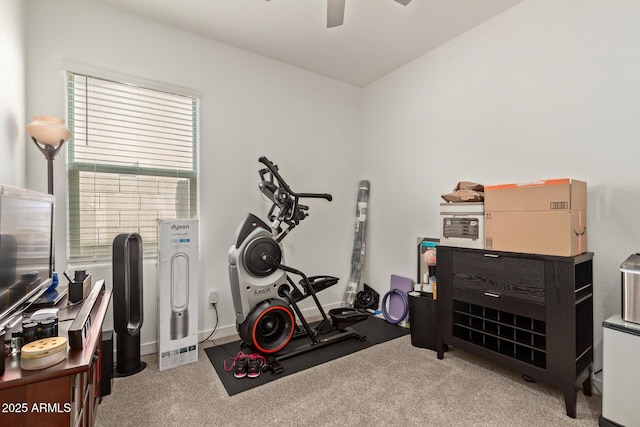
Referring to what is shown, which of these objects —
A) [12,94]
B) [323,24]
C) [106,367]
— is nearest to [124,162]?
[12,94]

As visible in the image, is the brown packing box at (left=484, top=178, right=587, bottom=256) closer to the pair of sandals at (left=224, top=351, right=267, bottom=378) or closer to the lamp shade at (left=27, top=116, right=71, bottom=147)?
the pair of sandals at (left=224, top=351, right=267, bottom=378)

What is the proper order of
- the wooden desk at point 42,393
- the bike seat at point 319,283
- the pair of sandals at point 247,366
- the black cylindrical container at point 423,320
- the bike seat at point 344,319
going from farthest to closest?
the bike seat at point 344,319 < the bike seat at point 319,283 < the black cylindrical container at point 423,320 < the pair of sandals at point 247,366 < the wooden desk at point 42,393

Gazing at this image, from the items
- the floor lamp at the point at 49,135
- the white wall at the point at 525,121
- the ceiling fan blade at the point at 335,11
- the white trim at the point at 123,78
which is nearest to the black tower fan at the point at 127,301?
the floor lamp at the point at 49,135

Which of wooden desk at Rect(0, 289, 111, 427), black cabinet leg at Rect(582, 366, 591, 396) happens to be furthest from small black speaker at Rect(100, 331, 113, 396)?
black cabinet leg at Rect(582, 366, 591, 396)

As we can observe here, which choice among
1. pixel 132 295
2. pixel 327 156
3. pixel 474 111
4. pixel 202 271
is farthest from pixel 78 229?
pixel 474 111

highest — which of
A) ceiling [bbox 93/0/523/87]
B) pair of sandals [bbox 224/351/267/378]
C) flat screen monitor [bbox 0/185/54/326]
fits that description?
ceiling [bbox 93/0/523/87]

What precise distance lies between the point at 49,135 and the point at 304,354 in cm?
243

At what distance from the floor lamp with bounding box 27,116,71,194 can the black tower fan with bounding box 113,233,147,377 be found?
2.03 feet

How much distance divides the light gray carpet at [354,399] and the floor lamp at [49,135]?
1568mm

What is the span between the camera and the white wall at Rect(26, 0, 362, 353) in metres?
2.30

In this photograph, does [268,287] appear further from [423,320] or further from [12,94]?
[12,94]

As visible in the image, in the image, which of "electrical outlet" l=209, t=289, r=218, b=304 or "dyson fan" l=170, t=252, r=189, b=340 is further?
"electrical outlet" l=209, t=289, r=218, b=304

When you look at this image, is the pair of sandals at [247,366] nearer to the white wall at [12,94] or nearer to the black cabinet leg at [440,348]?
the black cabinet leg at [440,348]

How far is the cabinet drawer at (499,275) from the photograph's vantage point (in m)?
1.95
